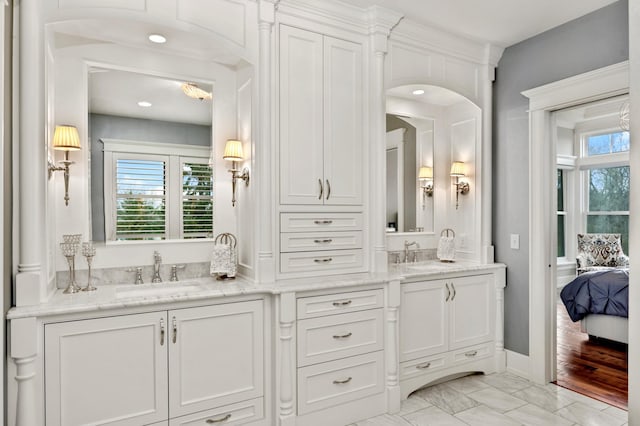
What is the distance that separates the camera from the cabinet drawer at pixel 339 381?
253 cm

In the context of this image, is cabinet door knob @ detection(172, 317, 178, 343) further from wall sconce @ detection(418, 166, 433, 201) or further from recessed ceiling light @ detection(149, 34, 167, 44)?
wall sconce @ detection(418, 166, 433, 201)

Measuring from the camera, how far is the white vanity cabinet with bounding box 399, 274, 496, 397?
9.90ft

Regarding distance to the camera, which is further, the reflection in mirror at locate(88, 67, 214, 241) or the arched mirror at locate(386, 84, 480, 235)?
the arched mirror at locate(386, 84, 480, 235)

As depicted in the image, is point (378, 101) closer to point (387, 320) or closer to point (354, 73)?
point (354, 73)

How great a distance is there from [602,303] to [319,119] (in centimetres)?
337

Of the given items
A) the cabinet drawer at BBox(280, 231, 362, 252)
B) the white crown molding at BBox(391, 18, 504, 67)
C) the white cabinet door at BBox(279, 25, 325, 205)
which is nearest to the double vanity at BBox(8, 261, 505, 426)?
the cabinet drawer at BBox(280, 231, 362, 252)

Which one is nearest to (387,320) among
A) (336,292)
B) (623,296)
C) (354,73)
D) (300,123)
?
(336,292)

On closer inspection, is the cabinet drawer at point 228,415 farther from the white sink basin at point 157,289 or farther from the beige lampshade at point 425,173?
the beige lampshade at point 425,173

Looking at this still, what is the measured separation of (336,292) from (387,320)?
47cm

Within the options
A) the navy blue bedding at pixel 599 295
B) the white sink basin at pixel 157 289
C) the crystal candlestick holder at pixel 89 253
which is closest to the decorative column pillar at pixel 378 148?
the white sink basin at pixel 157 289

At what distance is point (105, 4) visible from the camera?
216cm

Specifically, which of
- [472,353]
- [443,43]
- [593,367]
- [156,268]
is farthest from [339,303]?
[593,367]

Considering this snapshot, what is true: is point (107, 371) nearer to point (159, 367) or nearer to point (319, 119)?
point (159, 367)

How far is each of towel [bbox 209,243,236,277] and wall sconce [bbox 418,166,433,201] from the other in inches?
75.8
